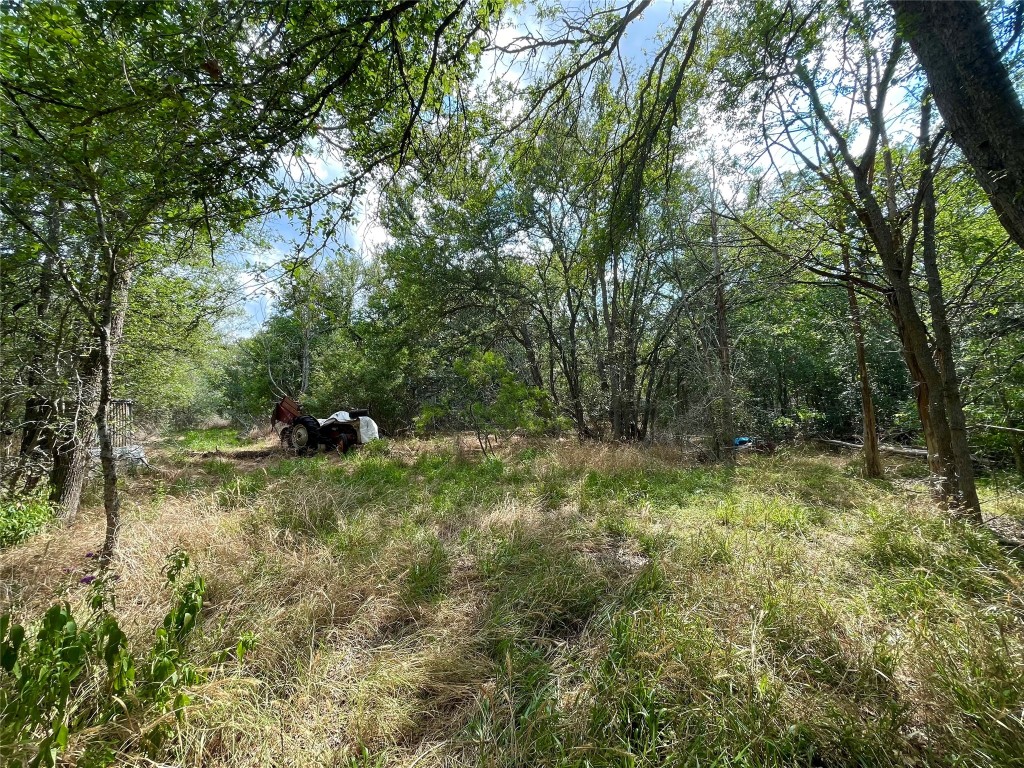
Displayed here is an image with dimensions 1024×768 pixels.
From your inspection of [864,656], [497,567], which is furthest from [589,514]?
[864,656]

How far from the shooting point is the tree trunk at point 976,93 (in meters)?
1.51

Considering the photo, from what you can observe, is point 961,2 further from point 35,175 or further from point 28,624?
point 28,624

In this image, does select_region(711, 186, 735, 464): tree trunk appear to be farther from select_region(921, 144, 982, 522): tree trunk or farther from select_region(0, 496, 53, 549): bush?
select_region(0, 496, 53, 549): bush

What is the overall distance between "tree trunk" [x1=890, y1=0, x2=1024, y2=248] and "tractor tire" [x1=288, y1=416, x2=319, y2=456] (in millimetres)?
10817

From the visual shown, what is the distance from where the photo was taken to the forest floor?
1391mm

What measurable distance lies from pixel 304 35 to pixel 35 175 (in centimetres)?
187

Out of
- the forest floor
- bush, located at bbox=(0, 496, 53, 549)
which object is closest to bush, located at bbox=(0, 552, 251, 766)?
the forest floor

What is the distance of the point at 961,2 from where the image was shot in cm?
160

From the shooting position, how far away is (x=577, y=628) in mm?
2229

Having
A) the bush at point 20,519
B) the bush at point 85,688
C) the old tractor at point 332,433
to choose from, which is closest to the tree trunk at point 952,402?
the bush at point 85,688

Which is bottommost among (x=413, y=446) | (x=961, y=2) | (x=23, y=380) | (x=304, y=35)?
Answer: (x=413, y=446)

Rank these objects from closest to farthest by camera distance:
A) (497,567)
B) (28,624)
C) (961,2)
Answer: (961,2) → (28,624) → (497,567)

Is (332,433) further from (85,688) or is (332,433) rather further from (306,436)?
(85,688)

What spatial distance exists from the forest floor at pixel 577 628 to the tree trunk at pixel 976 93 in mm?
1994
